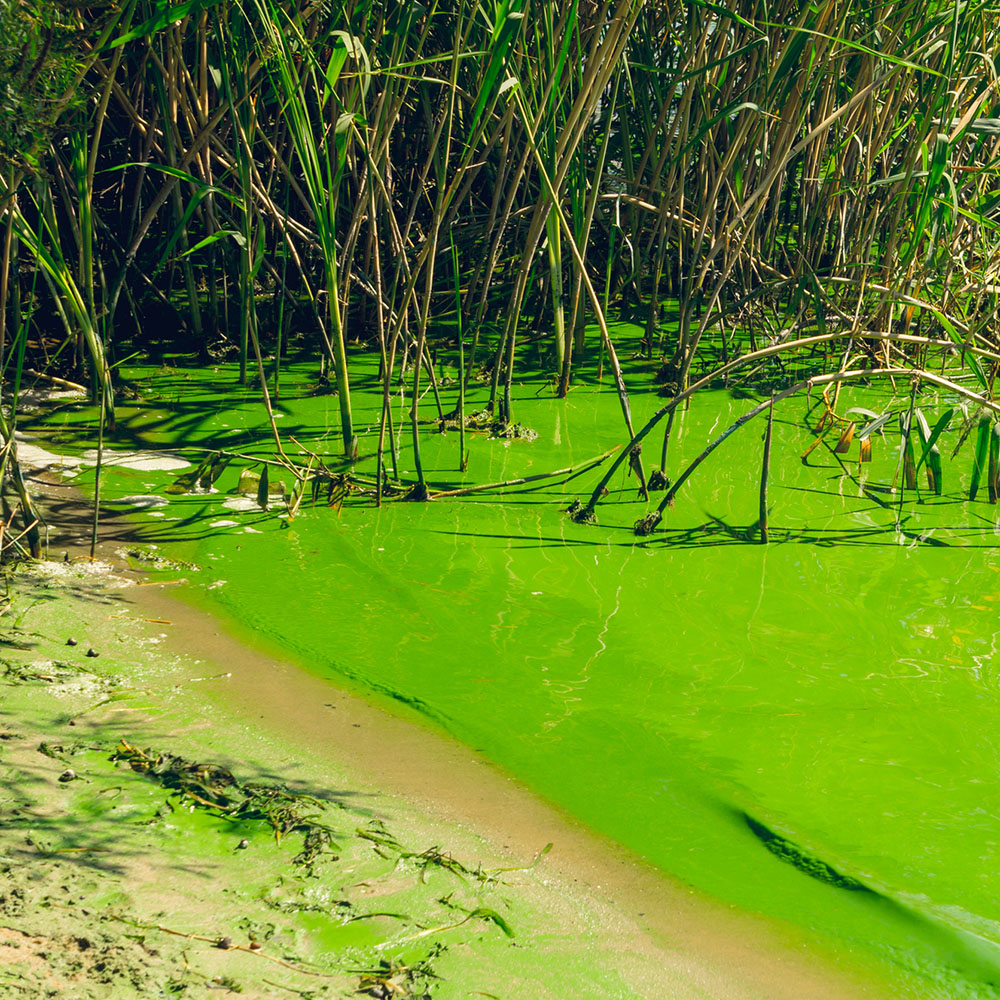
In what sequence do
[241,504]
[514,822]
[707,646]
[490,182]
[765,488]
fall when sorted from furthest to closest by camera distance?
[490,182] → [241,504] → [765,488] → [707,646] → [514,822]

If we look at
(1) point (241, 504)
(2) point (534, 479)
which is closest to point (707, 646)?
(2) point (534, 479)

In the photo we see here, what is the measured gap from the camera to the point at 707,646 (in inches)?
75.1

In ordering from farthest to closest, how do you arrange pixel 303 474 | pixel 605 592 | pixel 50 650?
pixel 303 474
pixel 605 592
pixel 50 650

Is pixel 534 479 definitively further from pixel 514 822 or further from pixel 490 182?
pixel 490 182

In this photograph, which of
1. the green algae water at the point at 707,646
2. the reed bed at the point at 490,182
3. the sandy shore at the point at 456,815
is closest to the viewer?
the sandy shore at the point at 456,815

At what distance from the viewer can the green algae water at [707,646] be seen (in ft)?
4.52

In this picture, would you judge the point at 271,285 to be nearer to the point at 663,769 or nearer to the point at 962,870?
the point at 663,769

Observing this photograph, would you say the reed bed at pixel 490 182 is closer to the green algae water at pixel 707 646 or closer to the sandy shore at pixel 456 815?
the green algae water at pixel 707 646

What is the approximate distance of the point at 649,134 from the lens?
3.19 m

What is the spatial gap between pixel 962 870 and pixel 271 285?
337 centimetres

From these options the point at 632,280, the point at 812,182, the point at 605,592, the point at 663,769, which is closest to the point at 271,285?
the point at 632,280

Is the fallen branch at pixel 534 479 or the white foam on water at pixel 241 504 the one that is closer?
the white foam on water at pixel 241 504

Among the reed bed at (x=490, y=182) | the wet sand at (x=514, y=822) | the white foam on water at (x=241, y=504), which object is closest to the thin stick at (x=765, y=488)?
the reed bed at (x=490, y=182)

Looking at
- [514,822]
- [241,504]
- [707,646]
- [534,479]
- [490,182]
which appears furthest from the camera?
[490,182]
